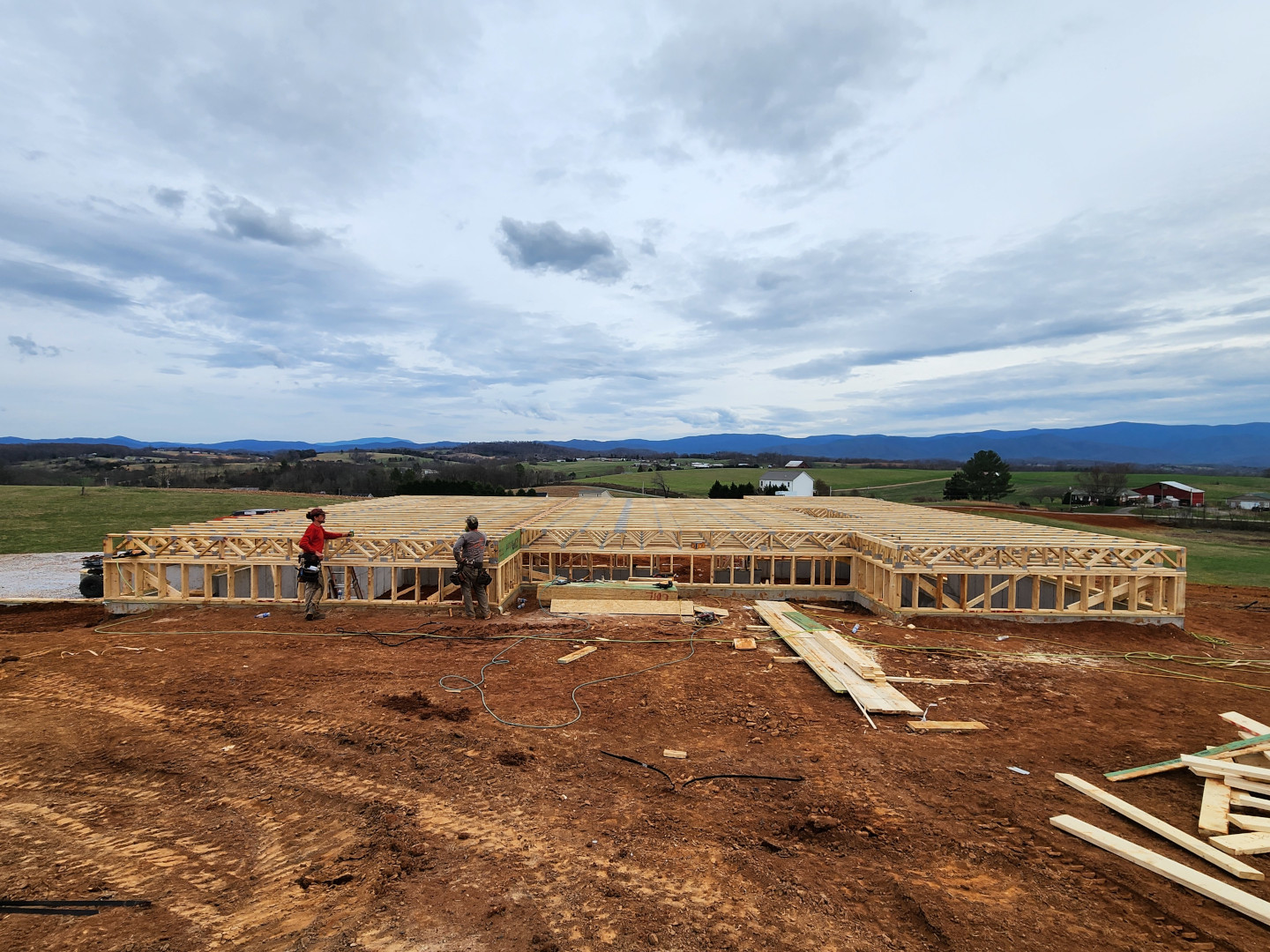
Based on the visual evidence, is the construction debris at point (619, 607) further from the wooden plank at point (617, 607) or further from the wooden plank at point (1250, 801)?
the wooden plank at point (1250, 801)

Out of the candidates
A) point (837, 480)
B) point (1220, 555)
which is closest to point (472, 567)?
point (1220, 555)

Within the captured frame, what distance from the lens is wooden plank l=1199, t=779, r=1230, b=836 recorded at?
490 centimetres

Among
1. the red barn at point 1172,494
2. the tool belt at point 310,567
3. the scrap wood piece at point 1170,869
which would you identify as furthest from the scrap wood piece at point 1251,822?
the red barn at point 1172,494

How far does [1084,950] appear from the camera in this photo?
3771 mm

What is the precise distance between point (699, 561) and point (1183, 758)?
34.1 feet

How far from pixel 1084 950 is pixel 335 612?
518 inches

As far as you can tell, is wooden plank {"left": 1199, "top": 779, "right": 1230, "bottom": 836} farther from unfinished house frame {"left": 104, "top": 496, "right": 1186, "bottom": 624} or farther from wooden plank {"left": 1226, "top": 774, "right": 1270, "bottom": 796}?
unfinished house frame {"left": 104, "top": 496, "right": 1186, "bottom": 624}

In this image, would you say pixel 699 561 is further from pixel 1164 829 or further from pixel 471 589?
pixel 1164 829

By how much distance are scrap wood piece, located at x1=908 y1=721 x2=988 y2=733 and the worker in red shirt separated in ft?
36.0

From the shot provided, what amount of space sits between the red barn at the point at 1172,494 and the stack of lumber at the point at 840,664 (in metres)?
72.8

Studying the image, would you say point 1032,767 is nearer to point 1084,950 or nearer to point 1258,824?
point 1258,824

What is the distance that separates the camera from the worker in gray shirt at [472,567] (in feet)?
38.0

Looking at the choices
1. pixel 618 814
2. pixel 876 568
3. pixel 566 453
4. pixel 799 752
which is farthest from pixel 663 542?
pixel 566 453

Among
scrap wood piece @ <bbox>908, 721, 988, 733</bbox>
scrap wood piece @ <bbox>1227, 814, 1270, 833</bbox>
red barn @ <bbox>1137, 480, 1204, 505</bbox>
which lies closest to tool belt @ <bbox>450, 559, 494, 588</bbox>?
scrap wood piece @ <bbox>908, 721, 988, 733</bbox>
